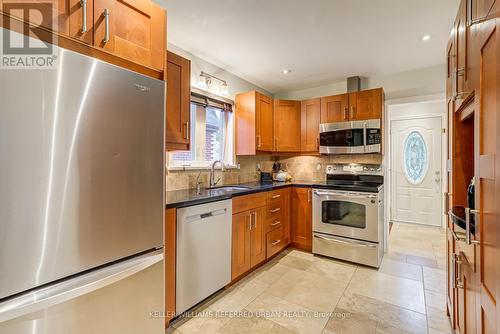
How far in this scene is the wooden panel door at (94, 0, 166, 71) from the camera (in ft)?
3.96

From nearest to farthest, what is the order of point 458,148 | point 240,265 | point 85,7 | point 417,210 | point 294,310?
point 85,7, point 458,148, point 294,310, point 240,265, point 417,210

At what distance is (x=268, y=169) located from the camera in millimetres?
4008

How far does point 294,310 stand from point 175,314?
3.20 ft

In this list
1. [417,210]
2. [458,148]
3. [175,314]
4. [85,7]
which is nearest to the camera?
[85,7]

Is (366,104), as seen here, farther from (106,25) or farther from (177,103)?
(106,25)

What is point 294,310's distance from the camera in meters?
1.94

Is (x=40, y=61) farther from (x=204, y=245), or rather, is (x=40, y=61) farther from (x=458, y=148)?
(x=458, y=148)

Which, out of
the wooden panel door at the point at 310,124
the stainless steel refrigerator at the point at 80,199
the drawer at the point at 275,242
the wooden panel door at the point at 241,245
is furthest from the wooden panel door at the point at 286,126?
the stainless steel refrigerator at the point at 80,199

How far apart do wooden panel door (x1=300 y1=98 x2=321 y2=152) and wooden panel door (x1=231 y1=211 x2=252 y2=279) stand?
1.68 m

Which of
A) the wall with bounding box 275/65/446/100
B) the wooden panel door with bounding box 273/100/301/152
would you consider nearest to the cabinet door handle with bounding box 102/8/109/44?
the wooden panel door with bounding box 273/100/301/152

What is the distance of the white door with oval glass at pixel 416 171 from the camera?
14.4 ft

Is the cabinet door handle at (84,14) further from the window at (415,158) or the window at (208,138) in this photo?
the window at (415,158)

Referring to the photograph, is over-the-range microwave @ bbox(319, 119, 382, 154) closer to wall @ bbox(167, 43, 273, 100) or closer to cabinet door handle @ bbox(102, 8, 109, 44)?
wall @ bbox(167, 43, 273, 100)

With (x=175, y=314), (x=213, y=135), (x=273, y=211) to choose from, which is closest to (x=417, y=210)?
(x=273, y=211)
